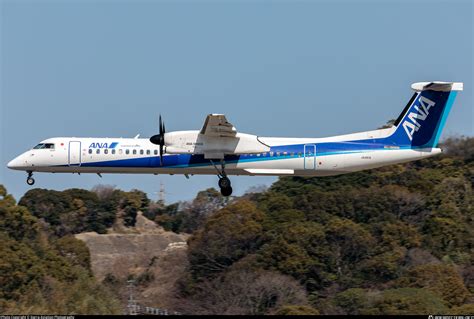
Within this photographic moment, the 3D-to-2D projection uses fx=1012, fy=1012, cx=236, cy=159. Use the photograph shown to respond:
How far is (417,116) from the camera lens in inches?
1419

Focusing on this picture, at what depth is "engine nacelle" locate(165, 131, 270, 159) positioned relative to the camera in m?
34.3

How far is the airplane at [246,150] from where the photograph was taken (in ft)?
113

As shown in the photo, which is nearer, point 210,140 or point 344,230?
point 210,140

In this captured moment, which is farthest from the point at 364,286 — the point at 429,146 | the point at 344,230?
the point at 429,146

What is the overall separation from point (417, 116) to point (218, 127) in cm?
732

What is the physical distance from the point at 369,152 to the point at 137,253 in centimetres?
3427

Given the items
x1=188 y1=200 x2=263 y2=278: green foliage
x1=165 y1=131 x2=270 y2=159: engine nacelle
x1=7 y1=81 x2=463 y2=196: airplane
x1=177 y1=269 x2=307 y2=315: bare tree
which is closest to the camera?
x1=165 y1=131 x2=270 y2=159: engine nacelle

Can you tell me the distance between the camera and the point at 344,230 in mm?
54719

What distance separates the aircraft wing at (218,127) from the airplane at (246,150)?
0.11ft

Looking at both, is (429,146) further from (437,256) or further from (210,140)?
(437,256)

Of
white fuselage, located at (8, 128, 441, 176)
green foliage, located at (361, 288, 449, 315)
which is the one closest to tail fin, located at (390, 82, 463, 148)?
white fuselage, located at (8, 128, 441, 176)

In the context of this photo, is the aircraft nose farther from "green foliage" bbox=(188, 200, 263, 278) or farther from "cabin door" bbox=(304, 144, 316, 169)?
"green foliage" bbox=(188, 200, 263, 278)

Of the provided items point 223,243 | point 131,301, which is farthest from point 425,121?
point 223,243

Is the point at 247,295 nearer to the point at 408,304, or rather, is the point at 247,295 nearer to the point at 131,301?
the point at 131,301
